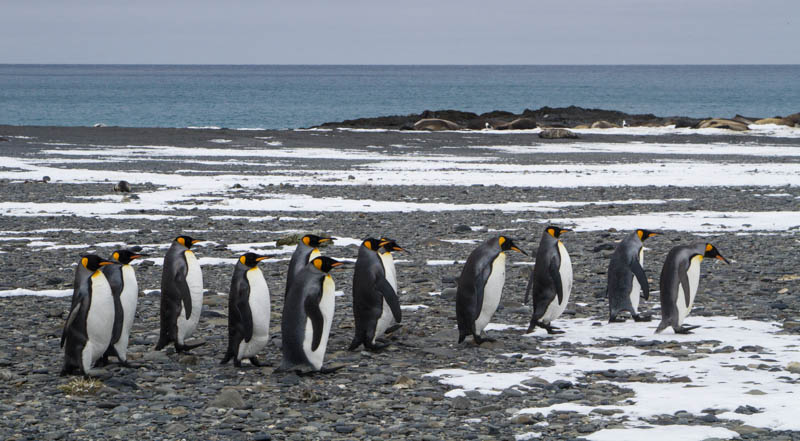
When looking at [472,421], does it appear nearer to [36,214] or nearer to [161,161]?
[36,214]

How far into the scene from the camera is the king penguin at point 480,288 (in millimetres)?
7156

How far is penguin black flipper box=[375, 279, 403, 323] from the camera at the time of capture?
7000 millimetres

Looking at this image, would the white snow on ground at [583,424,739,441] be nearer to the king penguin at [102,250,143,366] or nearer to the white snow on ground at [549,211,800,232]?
the king penguin at [102,250,143,366]

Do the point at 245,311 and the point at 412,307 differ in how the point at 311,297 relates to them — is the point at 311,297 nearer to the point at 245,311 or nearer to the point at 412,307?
the point at 245,311

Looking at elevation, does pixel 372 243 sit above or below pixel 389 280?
above

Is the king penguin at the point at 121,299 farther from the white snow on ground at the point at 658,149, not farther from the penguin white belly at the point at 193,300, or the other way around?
the white snow on ground at the point at 658,149

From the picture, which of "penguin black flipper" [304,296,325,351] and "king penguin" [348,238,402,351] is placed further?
"king penguin" [348,238,402,351]

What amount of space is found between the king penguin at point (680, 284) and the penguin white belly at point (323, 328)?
276 cm

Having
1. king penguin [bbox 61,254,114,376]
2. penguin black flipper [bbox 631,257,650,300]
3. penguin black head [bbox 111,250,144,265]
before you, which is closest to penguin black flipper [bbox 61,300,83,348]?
king penguin [bbox 61,254,114,376]

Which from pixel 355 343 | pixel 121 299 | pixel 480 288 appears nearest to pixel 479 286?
pixel 480 288

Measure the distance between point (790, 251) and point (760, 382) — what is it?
594cm

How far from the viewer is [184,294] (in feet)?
23.0

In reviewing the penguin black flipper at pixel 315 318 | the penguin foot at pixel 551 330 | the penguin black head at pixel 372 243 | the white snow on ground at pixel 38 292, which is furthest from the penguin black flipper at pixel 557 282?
the white snow on ground at pixel 38 292

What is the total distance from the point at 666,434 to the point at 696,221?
10.00 metres
